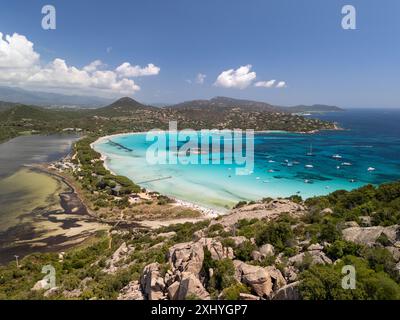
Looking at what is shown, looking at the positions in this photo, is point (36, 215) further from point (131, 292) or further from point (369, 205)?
point (369, 205)

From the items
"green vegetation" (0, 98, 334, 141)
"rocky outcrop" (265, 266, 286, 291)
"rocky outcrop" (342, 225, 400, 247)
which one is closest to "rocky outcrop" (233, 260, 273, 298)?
"rocky outcrop" (265, 266, 286, 291)

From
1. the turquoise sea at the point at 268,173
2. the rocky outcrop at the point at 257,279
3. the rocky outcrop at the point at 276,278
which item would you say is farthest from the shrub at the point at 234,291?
the turquoise sea at the point at 268,173

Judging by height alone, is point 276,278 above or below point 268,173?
above

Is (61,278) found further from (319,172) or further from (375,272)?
(319,172)

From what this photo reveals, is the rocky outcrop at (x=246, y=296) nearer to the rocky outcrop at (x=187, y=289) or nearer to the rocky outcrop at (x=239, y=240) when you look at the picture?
the rocky outcrop at (x=187, y=289)

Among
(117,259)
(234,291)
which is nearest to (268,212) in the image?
(117,259)
